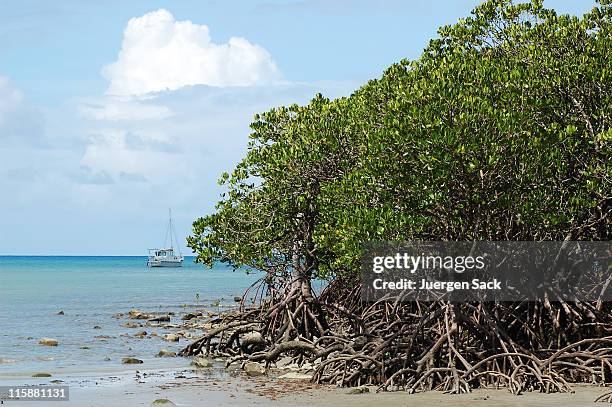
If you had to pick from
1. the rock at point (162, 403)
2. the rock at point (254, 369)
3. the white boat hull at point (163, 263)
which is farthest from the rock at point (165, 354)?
the white boat hull at point (163, 263)

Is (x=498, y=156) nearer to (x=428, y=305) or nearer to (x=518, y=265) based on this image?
(x=518, y=265)

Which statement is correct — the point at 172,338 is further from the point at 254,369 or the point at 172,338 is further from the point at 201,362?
the point at 254,369

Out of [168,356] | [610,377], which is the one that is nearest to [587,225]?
[610,377]

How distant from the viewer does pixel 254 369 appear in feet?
84.5

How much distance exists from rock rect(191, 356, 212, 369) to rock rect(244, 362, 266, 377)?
200cm

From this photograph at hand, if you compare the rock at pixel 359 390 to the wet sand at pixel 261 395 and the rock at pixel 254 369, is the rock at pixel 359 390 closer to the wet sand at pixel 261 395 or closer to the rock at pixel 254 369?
the wet sand at pixel 261 395

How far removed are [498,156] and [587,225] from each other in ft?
10.8

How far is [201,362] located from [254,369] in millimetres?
2803

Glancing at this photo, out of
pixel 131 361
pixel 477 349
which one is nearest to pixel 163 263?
pixel 131 361

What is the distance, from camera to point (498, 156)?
1992cm

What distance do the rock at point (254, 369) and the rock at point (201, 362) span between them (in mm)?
2003

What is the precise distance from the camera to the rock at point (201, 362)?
1094 inches

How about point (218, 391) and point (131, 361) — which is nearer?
point (218, 391)

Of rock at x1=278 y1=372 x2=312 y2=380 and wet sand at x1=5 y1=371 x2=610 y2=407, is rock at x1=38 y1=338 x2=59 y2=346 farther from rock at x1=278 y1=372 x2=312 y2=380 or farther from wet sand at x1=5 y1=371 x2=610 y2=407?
rock at x1=278 y1=372 x2=312 y2=380
